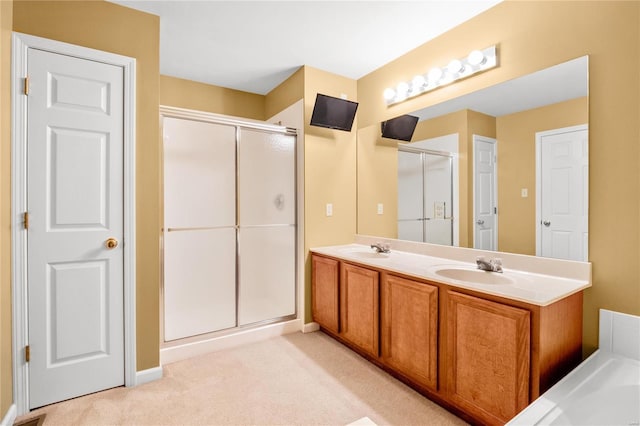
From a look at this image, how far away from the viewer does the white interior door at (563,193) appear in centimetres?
167

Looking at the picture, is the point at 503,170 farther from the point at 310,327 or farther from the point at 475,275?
the point at 310,327

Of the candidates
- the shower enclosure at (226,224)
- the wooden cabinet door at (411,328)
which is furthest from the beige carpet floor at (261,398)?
the shower enclosure at (226,224)

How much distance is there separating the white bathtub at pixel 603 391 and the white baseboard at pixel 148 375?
6.97ft

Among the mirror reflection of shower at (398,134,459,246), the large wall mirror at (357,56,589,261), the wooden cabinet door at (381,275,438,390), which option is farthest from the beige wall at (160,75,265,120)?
the wooden cabinet door at (381,275,438,390)

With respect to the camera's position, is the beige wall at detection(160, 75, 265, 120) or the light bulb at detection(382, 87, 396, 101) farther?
the beige wall at detection(160, 75, 265, 120)

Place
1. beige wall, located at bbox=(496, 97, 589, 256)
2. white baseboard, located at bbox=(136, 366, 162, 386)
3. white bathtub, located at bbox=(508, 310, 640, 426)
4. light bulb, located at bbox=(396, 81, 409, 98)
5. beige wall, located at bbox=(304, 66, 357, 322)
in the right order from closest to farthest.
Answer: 1. white bathtub, located at bbox=(508, 310, 640, 426)
2. beige wall, located at bbox=(496, 97, 589, 256)
3. white baseboard, located at bbox=(136, 366, 162, 386)
4. light bulb, located at bbox=(396, 81, 409, 98)
5. beige wall, located at bbox=(304, 66, 357, 322)

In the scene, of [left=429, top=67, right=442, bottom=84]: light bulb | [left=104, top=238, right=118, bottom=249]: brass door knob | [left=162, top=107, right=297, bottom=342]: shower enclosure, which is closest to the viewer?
[left=104, top=238, right=118, bottom=249]: brass door knob

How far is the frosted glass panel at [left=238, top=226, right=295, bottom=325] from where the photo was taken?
2.81 metres

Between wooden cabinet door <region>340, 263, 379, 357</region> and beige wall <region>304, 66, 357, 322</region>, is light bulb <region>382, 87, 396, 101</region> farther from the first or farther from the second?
wooden cabinet door <region>340, 263, 379, 357</region>

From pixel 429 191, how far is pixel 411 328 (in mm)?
1175

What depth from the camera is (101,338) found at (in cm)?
201

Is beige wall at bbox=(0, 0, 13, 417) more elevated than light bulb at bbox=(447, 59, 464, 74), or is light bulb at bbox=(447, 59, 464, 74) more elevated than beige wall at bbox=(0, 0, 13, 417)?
light bulb at bbox=(447, 59, 464, 74)

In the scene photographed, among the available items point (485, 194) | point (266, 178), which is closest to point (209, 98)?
point (266, 178)

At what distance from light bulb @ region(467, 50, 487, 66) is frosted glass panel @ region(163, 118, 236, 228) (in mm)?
1892
